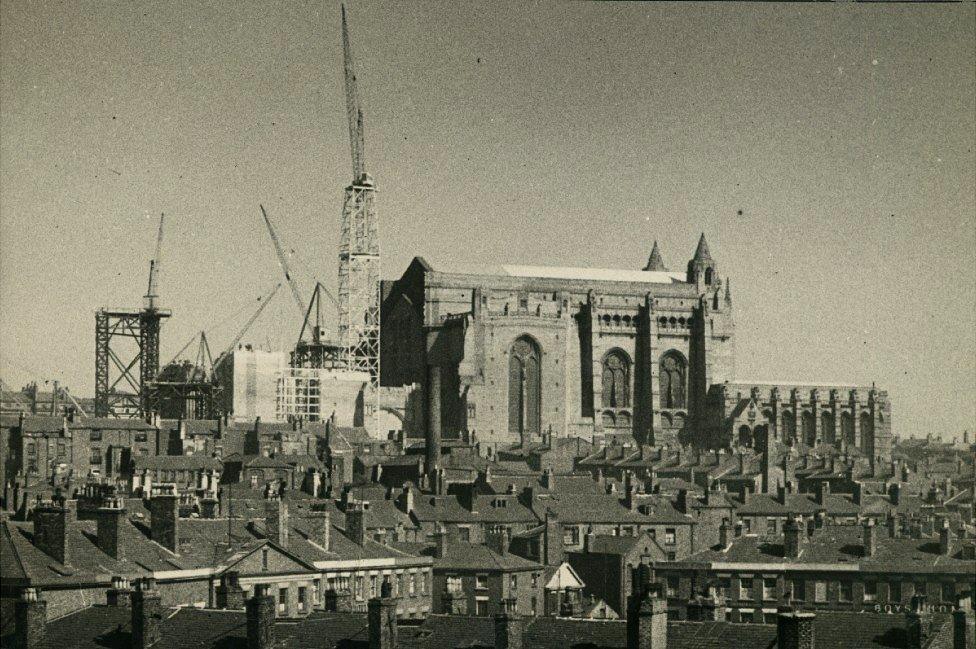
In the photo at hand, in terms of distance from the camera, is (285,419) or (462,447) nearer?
(462,447)

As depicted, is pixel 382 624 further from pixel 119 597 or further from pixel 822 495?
pixel 822 495

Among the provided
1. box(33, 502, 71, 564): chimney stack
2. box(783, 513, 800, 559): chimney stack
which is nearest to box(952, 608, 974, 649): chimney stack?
box(33, 502, 71, 564): chimney stack

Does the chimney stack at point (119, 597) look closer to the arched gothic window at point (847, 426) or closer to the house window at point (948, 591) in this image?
the house window at point (948, 591)

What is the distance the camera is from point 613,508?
77438mm

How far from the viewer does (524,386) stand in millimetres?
139875

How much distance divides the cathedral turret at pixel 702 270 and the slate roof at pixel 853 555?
9361 cm

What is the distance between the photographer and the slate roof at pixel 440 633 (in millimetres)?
32656

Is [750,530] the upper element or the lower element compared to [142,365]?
lower

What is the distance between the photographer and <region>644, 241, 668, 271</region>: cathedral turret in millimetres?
178250

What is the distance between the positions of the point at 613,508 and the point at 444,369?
61490mm

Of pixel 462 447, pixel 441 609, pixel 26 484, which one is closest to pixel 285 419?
pixel 462 447

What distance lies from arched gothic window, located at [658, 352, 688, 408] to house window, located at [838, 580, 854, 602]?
92.0m

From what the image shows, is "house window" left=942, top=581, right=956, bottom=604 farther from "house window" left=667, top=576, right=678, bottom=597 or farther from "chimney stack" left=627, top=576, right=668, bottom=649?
"chimney stack" left=627, top=576, right=668, bottom=649

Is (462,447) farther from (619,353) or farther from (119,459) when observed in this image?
(619,353)
